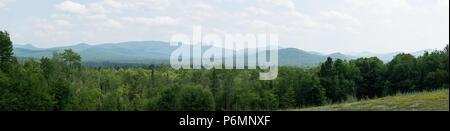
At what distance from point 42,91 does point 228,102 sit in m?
36.8

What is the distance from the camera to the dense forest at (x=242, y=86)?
4200 centimetres

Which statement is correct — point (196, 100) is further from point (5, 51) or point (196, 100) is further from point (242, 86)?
point (5, 51)

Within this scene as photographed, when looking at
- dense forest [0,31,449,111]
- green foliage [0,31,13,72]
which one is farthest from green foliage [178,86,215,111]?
green foliage [0,31,13,72]

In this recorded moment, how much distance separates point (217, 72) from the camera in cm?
7625

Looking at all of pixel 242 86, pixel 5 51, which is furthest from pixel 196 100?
pixel 5 51

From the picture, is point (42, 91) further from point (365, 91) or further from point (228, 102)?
point (365, 91)

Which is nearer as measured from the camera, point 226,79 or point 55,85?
point 55,85

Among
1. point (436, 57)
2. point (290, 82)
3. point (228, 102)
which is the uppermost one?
point (436, 57)

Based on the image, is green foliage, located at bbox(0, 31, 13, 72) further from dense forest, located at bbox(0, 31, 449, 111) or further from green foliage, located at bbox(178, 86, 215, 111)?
green foliage, located at bbox(178, 86, 215, 111)

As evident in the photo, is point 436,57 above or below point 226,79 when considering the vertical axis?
above

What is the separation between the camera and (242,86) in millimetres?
67312

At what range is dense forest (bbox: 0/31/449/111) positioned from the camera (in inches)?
A: 1654

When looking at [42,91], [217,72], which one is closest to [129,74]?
[217,72]
